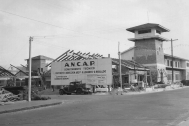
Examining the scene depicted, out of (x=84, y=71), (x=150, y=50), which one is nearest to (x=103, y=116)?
(x=84, y=71)

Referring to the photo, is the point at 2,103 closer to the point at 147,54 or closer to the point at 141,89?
the point at 141,89

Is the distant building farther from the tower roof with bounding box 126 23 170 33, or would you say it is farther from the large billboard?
the large billboard

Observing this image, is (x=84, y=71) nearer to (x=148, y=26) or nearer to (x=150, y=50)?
(x=150, y=50)

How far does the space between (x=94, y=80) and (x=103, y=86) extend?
2.00 metres

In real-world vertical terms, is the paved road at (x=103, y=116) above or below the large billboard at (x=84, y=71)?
below

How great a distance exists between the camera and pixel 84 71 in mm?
32969

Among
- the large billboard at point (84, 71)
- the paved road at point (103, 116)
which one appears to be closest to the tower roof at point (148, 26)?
the large billboard at point (84, 71)

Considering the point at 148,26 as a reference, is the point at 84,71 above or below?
below

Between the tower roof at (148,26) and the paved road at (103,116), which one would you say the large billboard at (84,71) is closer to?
the paved road at (103,116)

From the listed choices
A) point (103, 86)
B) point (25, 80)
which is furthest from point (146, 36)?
point (25, 80)

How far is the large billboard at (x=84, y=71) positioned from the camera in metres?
31.2

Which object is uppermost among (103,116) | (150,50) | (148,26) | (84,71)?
(148,26)

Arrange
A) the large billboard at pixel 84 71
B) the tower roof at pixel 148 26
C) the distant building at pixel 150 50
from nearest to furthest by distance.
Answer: the large billboard at pixel 84 71, the tower roof at pixel 148 26, the distant building at pixel 150 50

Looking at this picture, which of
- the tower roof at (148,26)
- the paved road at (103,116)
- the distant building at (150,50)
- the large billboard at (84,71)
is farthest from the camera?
the distant building at (150,50)
